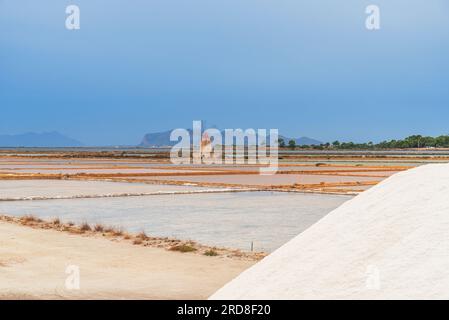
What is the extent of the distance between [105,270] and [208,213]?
841 centimetres

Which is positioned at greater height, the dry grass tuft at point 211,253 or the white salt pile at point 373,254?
the white salt pile at point 373,254

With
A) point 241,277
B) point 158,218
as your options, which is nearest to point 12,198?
point 158,218

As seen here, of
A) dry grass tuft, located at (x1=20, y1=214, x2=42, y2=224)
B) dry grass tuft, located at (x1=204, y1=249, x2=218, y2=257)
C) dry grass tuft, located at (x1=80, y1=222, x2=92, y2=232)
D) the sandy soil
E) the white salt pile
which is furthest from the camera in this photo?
dry grass tuft, located at (x1=20, y1=214, x2=42, y2=224)

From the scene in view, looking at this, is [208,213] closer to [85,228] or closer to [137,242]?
[85,228]

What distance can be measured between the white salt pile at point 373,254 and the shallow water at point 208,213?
450cm

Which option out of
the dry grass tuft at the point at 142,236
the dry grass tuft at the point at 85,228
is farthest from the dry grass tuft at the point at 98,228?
the dry grass tuft at the point at 142,236

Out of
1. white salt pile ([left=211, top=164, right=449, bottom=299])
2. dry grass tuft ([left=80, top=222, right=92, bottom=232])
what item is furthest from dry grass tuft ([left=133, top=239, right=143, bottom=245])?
white salt pile ([left=211, top=164, right=449, bottom=299])

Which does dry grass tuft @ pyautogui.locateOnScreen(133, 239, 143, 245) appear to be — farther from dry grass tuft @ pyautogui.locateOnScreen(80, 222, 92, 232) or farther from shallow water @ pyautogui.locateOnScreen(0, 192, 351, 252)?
dry grass tuft @ pyautogui.locateOnScreen(80, 222, 92, 232)

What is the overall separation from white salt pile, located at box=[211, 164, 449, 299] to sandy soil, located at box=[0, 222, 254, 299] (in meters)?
1.64

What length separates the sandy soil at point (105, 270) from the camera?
25.6 ft

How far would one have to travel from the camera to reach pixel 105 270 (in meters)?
9.34

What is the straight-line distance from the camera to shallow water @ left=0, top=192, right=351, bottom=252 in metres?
13.2

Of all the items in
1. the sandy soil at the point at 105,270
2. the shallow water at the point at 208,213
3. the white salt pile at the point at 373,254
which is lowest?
the shallow water at the point at 208,213

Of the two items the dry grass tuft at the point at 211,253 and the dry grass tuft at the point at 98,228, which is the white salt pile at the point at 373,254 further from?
the dry grass tuft at the point at 98,228
